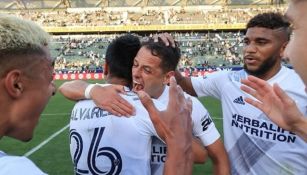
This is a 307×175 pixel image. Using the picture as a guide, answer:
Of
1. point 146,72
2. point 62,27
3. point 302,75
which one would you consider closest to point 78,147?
point 146,72

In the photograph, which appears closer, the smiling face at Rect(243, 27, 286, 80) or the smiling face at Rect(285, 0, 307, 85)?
the smiling face at Rect(285, 0, 307, 85)

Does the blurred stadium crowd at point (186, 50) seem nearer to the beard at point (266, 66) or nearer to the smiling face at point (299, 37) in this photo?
the beard at point (266, 66)

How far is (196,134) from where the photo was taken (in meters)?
3.36

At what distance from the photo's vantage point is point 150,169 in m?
3.14

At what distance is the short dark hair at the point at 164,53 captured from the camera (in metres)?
3.37

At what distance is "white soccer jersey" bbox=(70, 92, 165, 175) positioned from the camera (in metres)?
2.93

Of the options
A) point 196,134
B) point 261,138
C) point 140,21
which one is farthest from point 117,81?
point 140,21

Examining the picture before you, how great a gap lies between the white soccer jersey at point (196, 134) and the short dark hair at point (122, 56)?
339mm

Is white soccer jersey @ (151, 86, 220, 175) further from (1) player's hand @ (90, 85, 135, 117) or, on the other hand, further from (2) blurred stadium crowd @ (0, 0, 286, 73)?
(2) blurred stadium crowd @ (0, 0, 286, 73)

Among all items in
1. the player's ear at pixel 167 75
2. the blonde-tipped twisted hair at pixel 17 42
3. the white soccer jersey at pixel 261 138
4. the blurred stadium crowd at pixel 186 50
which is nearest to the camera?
the blonde-tipped twisted hair at pixel 17 42

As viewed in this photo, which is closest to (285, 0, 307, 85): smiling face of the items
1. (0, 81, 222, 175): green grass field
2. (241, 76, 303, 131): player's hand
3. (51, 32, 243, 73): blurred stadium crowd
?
(241, 76, 303, 131): player's hand

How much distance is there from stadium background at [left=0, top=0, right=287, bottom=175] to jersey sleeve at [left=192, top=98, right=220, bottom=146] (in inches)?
983

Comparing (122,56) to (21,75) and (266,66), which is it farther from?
(21,75)

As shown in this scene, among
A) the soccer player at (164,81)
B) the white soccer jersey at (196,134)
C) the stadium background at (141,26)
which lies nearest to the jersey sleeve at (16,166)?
the white soccer jersey at (196,134)
